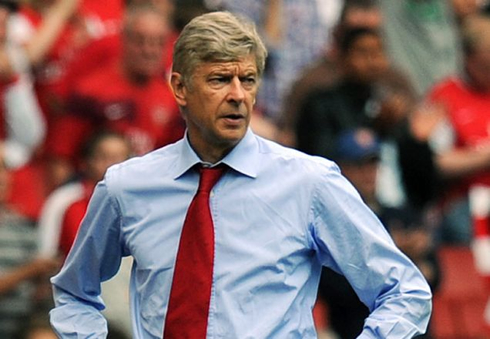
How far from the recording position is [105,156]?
8258 mm

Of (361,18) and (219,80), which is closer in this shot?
(219,80)

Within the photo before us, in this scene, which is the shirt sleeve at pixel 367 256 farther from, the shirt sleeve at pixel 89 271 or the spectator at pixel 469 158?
the spectator at pixel 469 158

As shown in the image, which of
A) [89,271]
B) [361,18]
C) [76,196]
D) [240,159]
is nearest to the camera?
[240,159]

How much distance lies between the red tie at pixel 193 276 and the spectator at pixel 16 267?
3417 mm

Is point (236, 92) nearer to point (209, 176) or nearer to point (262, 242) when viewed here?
point (209, 176)

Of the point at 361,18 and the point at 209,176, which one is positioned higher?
the point at 209,176

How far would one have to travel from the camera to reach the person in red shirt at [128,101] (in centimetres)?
A: 893

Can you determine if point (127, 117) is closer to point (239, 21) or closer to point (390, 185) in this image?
point (390, 185)

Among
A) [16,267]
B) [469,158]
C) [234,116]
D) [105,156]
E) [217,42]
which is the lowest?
[16,267]

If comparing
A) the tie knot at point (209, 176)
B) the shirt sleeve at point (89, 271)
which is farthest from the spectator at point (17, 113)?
the tie knot at point (209, 176)

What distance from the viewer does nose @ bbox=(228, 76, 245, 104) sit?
4.70 meters

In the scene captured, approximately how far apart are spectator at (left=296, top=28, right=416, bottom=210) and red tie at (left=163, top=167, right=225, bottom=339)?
3.82 metres

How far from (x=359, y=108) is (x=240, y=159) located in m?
4.04

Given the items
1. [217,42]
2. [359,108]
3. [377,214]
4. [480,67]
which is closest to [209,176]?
[217,42]
